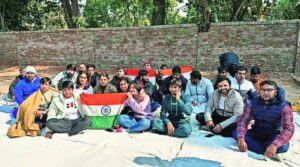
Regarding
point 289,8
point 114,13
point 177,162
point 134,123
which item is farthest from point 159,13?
point 177,162

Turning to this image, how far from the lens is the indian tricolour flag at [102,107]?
5.18 meters

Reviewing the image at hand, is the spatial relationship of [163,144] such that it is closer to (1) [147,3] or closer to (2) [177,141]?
(2) [177,141]

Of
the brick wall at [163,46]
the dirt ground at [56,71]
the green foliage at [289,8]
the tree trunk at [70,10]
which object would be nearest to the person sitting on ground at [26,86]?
the dirt ground at [56,71]

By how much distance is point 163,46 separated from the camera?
12.5 metres

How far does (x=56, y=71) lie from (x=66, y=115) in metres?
9.32

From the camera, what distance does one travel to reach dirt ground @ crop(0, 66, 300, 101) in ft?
29.6

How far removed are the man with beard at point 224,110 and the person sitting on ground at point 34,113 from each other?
8.32 feet

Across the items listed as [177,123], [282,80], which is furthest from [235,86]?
[282,80]

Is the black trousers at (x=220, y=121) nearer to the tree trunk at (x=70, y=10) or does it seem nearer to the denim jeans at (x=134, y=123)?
the denim jeans at (x=134, y=123)

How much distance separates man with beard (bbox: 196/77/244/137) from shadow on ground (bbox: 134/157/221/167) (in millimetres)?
956

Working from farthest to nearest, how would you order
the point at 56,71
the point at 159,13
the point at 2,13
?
the point at 2,13 < the point at 159,13 < the point at 56,71

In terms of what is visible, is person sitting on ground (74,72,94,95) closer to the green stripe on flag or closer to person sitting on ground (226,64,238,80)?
the green stripe on flag

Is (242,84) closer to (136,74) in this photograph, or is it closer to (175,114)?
(175,114)

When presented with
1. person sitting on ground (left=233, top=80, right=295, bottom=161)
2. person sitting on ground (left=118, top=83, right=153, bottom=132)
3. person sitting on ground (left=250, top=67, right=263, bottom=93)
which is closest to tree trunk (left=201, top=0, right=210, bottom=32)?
person sitting on ground (left=250, top=67, right=263, bottom=93)
